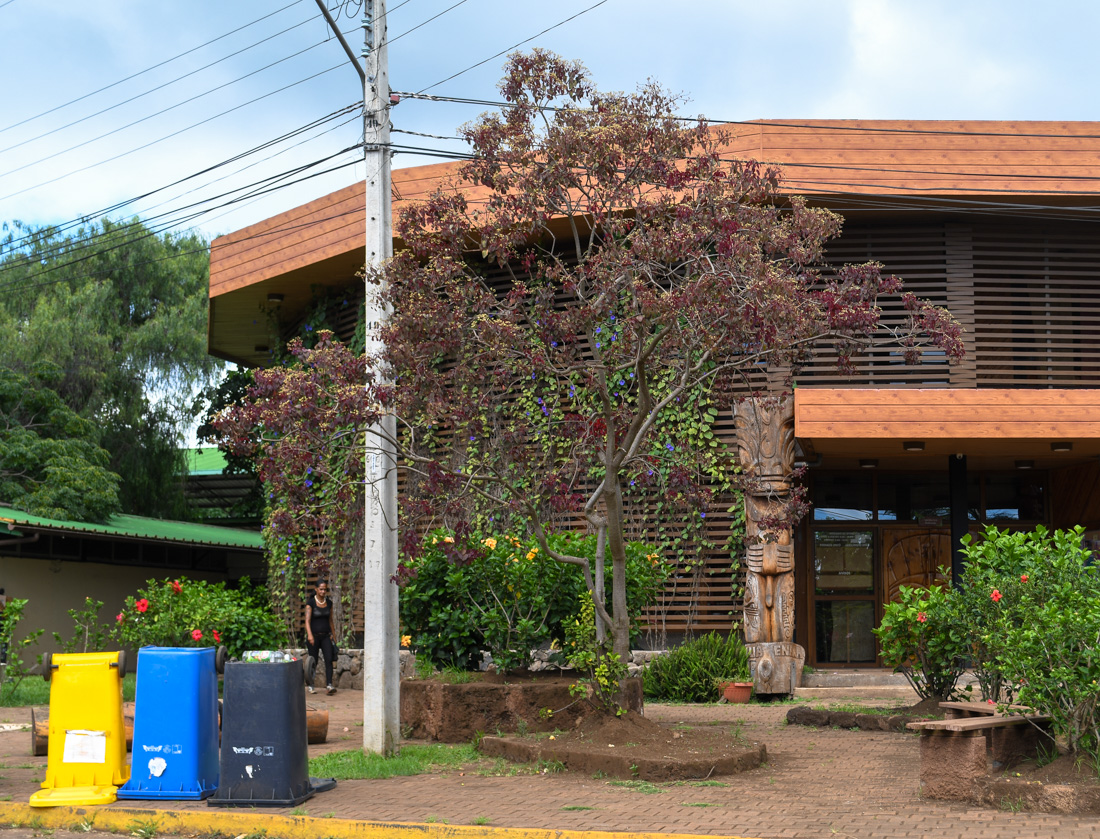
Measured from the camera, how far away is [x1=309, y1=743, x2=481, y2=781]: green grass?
8.94 meters

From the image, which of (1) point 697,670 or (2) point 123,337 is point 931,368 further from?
(2) point 123,337

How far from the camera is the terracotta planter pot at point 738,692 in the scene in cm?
1438

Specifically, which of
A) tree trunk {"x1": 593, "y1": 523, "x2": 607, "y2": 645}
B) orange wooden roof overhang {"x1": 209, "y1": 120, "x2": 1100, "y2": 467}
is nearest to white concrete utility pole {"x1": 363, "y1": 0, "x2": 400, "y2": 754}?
tree trunk {"x1": 593, "y1": 523, "x2": 607, "y2": 645}

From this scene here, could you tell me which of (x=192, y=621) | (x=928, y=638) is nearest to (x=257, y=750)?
(x=928, y=638)

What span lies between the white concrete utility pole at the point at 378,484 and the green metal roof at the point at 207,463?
27.0 meters

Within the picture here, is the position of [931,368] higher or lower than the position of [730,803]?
higher

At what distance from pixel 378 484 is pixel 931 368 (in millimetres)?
9480

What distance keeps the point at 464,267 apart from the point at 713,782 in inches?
193

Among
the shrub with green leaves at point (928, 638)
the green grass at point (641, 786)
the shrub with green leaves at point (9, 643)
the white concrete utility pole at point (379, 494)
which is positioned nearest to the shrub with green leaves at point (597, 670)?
the green grass at point (641, 786)

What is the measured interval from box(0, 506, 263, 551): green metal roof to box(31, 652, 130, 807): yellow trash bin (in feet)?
40.1

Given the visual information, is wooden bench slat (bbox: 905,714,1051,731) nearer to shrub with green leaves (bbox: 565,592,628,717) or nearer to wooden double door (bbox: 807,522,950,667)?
shrub with green leaves (bbox: 565,592,628,717)

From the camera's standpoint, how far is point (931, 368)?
52.5 ft

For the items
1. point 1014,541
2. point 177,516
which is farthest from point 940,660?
A: point 177,516

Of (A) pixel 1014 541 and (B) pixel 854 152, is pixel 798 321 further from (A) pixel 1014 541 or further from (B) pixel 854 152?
(B) pixel 854 152
